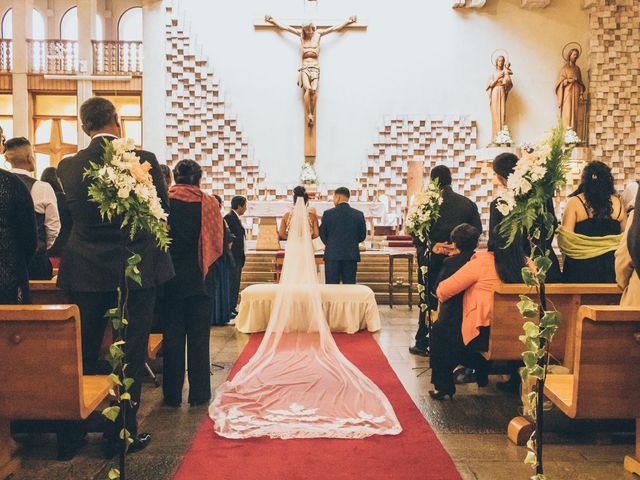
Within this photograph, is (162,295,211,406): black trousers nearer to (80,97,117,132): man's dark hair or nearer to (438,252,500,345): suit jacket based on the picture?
(80,97,117,132): man's dark hair

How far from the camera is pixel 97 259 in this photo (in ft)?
9.90

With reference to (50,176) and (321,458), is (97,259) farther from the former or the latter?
(50,176)

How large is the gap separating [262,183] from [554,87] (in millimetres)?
6813

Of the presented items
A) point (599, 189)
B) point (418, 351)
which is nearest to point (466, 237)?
point (599, 189)

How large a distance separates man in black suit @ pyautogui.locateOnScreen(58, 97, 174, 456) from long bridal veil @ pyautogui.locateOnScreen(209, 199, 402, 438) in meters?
0.77

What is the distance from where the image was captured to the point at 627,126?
12617mm

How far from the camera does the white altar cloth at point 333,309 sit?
21.3 feet

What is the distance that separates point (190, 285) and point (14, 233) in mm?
1340

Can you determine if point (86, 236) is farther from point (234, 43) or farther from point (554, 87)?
point (554, 87)

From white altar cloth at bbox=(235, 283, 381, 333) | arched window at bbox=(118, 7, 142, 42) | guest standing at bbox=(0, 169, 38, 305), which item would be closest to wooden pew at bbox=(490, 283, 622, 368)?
guest standing at bbox=(0, 169, 38, 305)

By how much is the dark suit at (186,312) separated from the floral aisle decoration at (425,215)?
2080 millimetres

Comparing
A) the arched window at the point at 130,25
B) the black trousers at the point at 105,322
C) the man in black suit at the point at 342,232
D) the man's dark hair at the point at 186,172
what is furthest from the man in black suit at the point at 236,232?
the arched window at the point at 130,25

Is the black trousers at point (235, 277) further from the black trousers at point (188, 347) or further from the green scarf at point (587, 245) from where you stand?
the green scarf at point (587, 245)

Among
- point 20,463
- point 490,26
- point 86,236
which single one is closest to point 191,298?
point 86,236
